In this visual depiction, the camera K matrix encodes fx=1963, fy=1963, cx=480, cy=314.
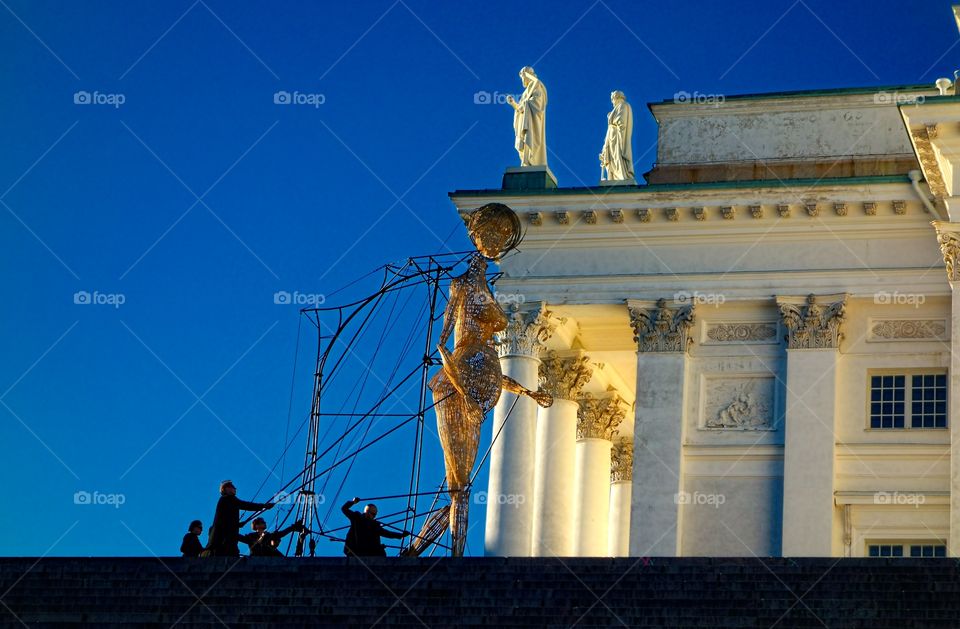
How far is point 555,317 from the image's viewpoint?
137 feet

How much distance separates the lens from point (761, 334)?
40.4 meters

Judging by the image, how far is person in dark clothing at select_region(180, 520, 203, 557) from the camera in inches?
1097

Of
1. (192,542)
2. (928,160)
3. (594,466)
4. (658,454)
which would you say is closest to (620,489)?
(594,466)

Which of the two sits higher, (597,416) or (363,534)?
(597,416)

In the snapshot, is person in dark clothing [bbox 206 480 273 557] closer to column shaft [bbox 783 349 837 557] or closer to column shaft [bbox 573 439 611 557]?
column shaft [bbox 783 349 837 557]

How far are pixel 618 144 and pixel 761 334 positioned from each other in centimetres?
571

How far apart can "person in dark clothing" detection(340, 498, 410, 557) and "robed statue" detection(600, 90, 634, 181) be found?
56.3ft

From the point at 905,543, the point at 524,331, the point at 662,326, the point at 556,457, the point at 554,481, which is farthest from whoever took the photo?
the point at 556,457

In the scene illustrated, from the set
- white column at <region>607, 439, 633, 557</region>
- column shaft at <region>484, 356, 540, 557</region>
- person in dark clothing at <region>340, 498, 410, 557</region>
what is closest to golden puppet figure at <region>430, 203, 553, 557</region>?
person in dark clothing at <region>340, 498, 410, 557</region>

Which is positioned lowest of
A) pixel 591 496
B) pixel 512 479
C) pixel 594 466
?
pixel 512 479

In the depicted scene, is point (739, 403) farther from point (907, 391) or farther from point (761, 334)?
point (907, 391)

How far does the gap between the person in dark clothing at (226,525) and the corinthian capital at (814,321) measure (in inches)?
639

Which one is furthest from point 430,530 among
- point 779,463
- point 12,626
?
point 779,463

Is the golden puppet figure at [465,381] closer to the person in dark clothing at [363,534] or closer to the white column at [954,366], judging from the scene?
the person in dark clothing at [363,534]
